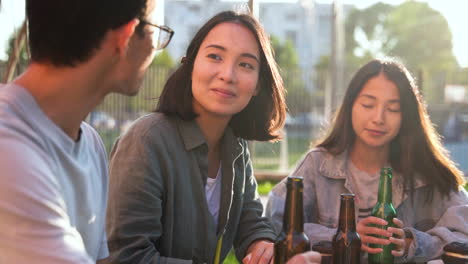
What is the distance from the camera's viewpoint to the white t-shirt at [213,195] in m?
2.53

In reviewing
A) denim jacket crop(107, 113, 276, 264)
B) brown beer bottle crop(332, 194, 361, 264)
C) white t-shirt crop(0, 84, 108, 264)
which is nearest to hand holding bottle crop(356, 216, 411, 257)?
brown beer bottle crop(332, 194, 361, 264)

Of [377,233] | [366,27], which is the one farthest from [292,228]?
[366,27]

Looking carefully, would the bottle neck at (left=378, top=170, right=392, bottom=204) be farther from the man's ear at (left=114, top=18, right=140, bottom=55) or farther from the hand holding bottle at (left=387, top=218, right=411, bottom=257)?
the man's ear at (left=114, top=18, right=140, bottom=55)

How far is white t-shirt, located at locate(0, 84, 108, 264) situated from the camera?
1.16 metres

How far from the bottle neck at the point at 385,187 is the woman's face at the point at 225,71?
0.73 metres

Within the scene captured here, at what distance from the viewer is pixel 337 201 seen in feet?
9.67

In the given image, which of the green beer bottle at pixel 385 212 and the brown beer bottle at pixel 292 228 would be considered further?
the green beer bottle at pixel 385 212

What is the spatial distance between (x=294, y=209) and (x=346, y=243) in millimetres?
355

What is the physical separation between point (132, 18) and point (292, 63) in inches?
1630

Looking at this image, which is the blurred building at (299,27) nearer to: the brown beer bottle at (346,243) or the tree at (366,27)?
the tree at (366,27)

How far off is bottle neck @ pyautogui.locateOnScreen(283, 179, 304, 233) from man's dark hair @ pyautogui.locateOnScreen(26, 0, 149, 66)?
2.20 ft

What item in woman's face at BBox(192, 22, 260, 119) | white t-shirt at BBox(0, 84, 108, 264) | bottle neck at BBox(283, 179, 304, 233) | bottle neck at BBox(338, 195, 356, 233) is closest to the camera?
white t-shirt at BBox(0, 84, 108, 264)

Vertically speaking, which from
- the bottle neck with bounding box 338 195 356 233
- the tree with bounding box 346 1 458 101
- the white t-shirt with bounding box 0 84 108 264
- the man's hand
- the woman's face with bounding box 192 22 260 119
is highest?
the tree with bounding box 346 1 458 101

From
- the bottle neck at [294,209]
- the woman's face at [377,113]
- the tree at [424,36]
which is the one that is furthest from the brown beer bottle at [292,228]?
the tree at [424,36]
